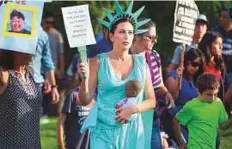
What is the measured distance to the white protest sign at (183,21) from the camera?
34.5ft

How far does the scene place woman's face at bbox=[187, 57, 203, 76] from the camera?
10617 mm

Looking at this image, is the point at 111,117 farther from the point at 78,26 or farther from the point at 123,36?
the point at 78,26

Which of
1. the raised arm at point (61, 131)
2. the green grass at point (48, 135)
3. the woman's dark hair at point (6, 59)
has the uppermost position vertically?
the woman's dark hair at point (6, 59)

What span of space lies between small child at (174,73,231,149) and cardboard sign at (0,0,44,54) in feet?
6.27

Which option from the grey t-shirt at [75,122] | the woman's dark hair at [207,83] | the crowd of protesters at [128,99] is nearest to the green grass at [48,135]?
the crowd of protesters at [128,99]

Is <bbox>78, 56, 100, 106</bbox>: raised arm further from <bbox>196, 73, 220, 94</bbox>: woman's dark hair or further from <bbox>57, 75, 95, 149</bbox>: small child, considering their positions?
<bbox>57, 75, 95, 149</bbox>: small child

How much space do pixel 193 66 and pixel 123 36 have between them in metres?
2.27

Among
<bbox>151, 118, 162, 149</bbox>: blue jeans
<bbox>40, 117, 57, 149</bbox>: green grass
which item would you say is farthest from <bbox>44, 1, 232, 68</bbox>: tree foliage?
<bbox>151, 118, 162, 149</bbox>: blue jeans

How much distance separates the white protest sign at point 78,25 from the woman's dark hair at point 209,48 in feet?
9.29

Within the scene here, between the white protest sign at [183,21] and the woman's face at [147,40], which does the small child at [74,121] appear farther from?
the white protest sign at [183,21]

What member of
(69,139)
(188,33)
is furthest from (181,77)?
(69,139)

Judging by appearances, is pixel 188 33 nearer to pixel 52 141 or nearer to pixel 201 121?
pixel 201 121

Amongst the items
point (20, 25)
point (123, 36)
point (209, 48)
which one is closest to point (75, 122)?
point (123, 36)

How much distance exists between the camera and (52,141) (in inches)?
537
